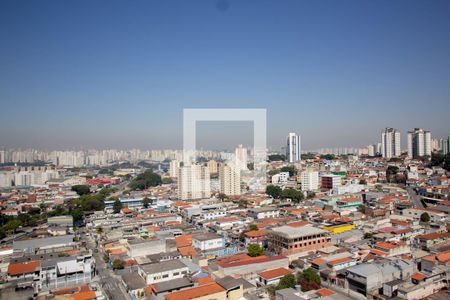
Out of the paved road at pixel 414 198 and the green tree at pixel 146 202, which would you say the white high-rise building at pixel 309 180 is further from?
the green tree at pixel 146 202

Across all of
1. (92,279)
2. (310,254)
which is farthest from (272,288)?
(92,279)

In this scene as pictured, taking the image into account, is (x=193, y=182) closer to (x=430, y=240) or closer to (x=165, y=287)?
(x=430, y=240)

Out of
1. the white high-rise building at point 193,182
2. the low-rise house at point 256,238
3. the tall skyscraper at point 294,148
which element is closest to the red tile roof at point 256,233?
the low-rise house at point 256,238

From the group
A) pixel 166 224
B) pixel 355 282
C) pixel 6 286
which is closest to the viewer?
pixel 355 282

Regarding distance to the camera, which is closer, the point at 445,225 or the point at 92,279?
the point at 92,279

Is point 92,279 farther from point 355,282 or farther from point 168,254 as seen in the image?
point 355,282

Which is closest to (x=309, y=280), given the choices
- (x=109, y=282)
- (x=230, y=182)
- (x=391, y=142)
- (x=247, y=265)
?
(x=247, y=265)
